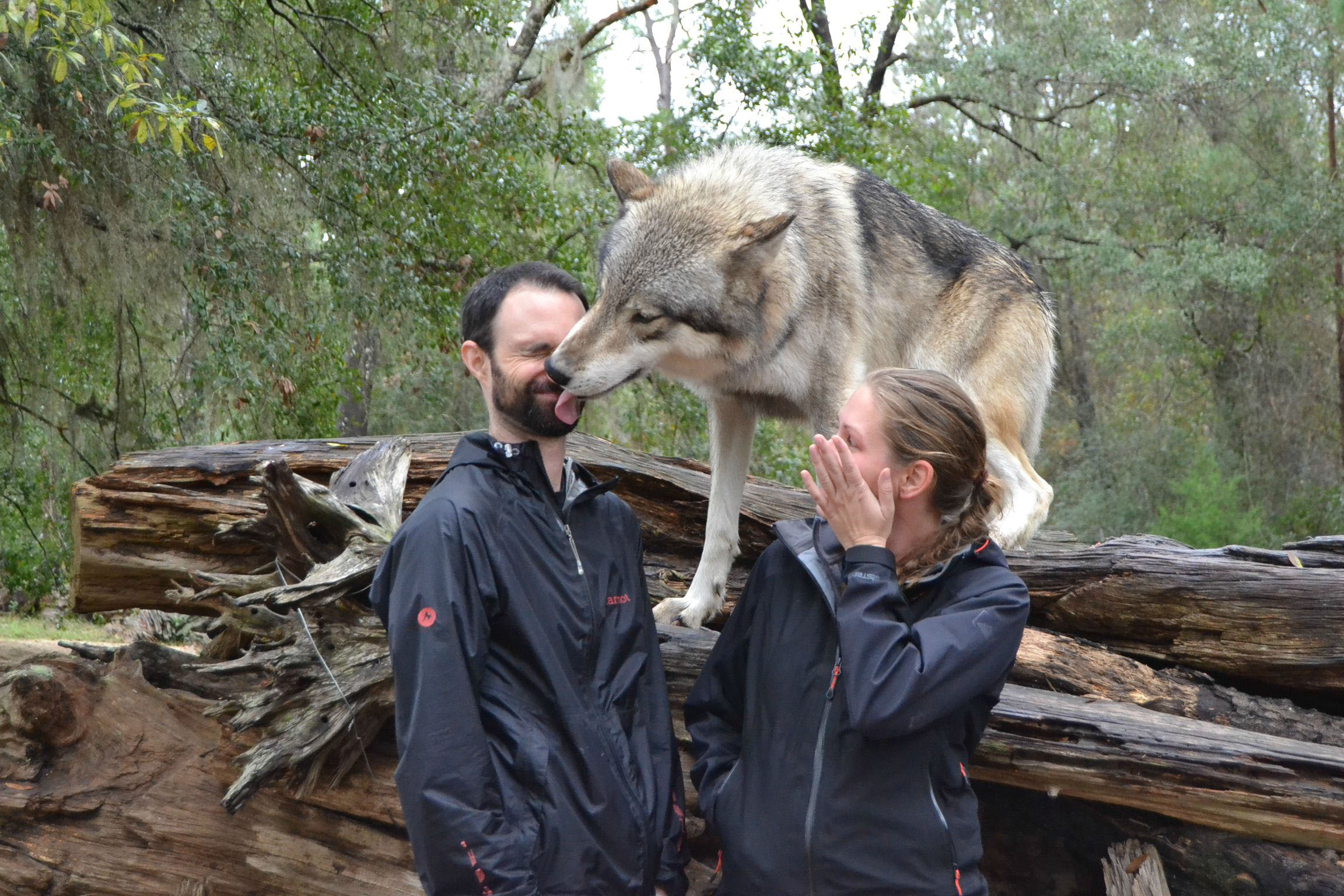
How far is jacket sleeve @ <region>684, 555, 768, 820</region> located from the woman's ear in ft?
1.35

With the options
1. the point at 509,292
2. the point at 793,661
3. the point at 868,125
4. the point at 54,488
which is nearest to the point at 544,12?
→ the point at 868,125

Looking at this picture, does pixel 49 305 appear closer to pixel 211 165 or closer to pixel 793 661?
pixel 211 165

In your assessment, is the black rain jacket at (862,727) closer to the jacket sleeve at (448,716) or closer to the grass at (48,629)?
the jacket sleeve at (448,716)

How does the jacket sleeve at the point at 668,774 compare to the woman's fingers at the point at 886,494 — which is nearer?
the woman's fingers at the point at 886,494

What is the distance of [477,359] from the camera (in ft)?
8.64

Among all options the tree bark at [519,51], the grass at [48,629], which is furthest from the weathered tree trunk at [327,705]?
the tree bark at [519,51]

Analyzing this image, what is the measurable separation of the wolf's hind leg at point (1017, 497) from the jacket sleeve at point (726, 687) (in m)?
2.21

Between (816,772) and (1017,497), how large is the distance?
108 inches

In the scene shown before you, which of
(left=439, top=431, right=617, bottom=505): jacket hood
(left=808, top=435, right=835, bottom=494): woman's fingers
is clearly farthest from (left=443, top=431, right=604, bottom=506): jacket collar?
(left=808, top=435, right=835, bottom=494): woman's fingers

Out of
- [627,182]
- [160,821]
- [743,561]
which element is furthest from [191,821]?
[627,182]

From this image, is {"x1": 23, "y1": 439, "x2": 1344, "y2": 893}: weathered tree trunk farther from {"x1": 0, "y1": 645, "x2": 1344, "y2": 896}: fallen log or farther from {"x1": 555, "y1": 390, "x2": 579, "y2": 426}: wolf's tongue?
{"x1": 555, "y1": 390, "x2": 579, "y2": 426}: wolf's tongue

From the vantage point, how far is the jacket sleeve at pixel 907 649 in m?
2.05

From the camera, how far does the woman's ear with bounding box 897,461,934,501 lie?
233 cm

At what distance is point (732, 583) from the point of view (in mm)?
4531
